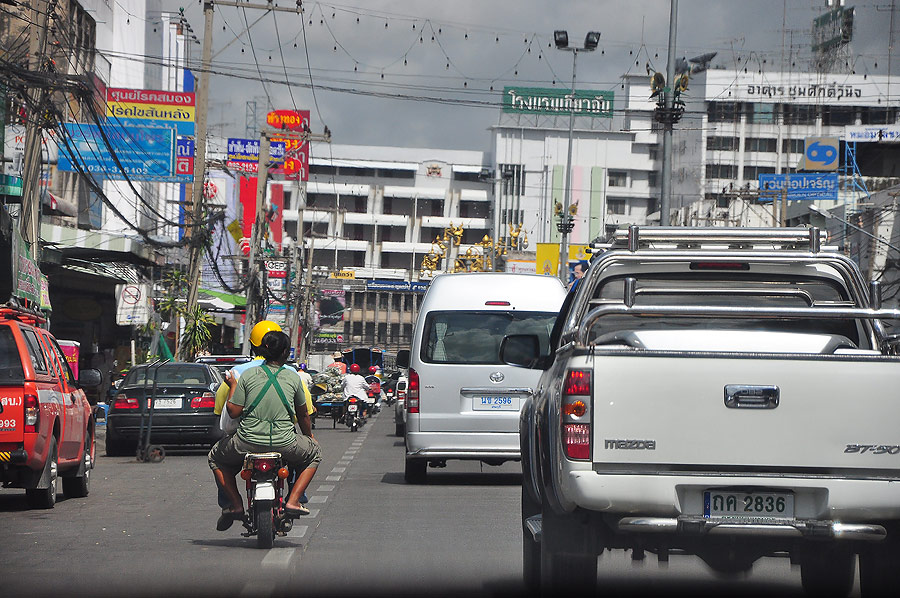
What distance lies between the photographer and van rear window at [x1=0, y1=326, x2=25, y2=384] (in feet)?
39.7

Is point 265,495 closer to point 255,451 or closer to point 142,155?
point 255,451

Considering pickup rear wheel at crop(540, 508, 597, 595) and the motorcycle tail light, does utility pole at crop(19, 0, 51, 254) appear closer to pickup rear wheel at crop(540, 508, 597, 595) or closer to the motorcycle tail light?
the motorcycle tail light

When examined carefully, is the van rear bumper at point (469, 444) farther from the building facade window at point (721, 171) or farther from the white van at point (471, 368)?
the building facade window at point (721, 171)

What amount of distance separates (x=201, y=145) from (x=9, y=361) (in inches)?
795

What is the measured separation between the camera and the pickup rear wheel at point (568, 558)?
627 centimetres

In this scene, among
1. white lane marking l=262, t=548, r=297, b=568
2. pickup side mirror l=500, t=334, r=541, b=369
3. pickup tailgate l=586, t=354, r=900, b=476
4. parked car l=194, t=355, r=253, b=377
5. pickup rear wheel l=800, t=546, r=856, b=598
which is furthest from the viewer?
parked car l=194, t=355, r=253, b=377

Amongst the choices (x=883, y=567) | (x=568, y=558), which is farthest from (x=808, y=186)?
(x=568, y=558)

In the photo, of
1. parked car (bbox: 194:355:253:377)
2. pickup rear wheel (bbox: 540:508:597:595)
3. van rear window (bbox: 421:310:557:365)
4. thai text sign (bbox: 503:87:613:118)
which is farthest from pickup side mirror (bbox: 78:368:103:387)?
thai text sign (bbox: 503:87:613:118)

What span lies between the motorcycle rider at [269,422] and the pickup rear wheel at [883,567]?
4.29 m

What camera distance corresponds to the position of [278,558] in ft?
29.7

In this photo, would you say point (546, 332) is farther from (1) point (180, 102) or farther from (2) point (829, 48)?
(2) point (829, 48)

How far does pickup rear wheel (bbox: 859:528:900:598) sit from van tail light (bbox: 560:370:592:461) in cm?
145

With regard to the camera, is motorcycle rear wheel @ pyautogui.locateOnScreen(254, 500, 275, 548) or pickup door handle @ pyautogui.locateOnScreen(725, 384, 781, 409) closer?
pickup door handle @ pyautogui.locateOnScreen(725, 384, 781, 409)

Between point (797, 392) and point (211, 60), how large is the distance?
98.2 feet
